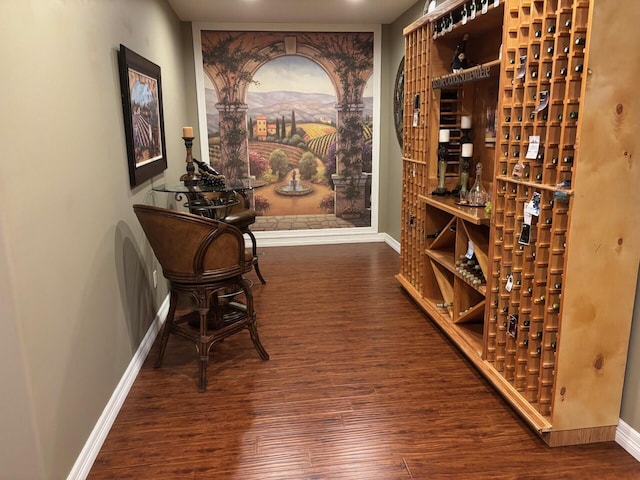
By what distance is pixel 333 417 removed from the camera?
2312 mm

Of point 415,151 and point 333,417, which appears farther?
point 415,151

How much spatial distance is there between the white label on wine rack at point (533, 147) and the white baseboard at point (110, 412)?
2.23 m

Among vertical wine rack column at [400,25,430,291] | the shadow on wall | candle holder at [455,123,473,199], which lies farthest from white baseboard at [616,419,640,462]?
the shadow on wall

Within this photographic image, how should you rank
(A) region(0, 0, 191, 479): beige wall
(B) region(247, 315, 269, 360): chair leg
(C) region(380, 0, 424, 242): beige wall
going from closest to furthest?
(A) region(0, 0, 191, 479): beige wall < (B) region(247, 315, 269, 360): chair leg < (C) region(380, 0, 424, 242): beige wall

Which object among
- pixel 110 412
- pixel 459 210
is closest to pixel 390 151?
pixel 459 210

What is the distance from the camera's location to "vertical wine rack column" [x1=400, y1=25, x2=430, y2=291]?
3.42 metres

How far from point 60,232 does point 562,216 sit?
1.96 m

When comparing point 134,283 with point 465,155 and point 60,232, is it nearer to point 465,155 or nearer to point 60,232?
point 60,232

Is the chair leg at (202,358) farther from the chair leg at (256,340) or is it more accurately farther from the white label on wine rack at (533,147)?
the white label on wine rack at (533,147)

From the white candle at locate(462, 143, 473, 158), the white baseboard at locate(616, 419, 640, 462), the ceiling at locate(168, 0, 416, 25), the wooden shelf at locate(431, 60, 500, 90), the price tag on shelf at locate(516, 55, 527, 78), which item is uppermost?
the ceiling at locate(168, 0, 416, 25)

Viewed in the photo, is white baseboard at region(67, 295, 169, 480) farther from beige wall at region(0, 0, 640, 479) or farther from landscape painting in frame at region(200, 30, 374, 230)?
landscape painting in frame at region(200, 30, 374, 230)

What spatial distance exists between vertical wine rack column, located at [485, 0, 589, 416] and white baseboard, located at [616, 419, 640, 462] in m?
0.32

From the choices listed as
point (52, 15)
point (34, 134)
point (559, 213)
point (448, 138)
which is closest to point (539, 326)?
point (559, 213)

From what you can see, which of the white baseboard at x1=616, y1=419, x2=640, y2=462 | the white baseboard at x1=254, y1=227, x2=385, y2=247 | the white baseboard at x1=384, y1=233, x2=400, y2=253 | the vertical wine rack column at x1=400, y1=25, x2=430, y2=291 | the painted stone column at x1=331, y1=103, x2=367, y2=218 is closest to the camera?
the white baseboard at x1=616, y1=419, x2=640, y2=462
